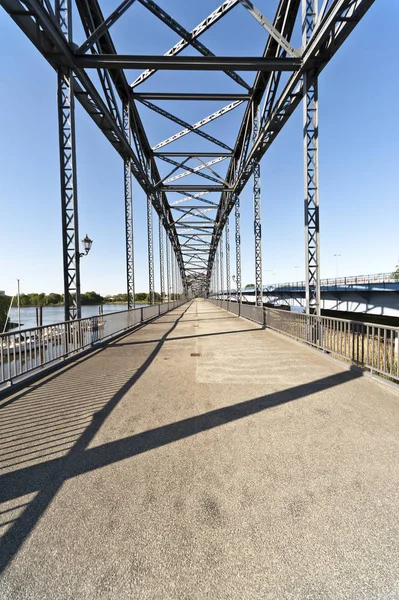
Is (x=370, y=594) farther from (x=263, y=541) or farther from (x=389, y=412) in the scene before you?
(x=389, y=412)

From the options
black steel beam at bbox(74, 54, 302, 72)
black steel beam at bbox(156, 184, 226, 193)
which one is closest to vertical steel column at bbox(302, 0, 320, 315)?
black steel beam at bbox(74, 54, 302, 72)

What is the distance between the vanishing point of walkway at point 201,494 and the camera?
148 cm

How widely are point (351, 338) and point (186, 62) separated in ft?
33.1

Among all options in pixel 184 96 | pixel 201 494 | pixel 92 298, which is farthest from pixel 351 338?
pixel 92 298

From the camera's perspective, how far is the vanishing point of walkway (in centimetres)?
148

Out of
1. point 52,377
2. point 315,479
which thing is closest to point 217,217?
point 52,377

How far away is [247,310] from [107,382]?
12968 millimetres

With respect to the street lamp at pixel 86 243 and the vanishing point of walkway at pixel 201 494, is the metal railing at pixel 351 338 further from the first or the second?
the street lamp at pixel 86 243

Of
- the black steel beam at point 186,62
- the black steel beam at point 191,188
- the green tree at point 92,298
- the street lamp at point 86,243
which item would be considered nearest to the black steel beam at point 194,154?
the black steel beam at point 191,188

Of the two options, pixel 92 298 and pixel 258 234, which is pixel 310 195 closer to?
pixel 258 234

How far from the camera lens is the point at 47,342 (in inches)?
241

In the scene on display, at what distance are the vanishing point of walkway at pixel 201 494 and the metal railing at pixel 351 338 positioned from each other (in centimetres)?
84

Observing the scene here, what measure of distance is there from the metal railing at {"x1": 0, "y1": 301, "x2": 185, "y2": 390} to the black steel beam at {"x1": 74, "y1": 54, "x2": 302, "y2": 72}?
844 cm

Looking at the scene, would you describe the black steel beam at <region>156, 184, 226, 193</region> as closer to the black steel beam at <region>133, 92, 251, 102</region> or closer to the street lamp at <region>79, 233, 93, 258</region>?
the black steel beam at <region>133, 92, 251, 102</region>
